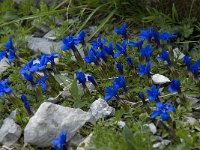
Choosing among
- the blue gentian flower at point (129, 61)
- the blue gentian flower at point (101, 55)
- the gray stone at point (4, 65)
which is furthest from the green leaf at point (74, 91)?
the gray stone at point (4, 65)

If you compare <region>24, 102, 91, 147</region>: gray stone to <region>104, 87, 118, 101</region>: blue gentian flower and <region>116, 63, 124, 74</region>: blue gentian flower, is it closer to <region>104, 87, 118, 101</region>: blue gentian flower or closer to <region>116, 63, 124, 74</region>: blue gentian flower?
<region>104, 87, 118, 101</region>: blue gentian flower

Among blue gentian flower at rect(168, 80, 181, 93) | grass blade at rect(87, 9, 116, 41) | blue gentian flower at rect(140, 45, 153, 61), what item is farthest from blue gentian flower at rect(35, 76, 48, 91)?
blue gentian flower at rect(168, 80, 181, 93)

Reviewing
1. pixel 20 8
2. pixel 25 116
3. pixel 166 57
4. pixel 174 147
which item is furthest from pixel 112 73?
pixel 20 8

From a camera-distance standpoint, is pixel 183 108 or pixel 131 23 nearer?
pixel 183 108

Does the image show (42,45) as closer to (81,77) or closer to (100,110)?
(81,77)

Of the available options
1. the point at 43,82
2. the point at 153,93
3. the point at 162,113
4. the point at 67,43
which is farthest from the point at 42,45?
the point at 162,113

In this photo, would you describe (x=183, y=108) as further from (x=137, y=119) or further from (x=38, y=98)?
(x=38, y=98)

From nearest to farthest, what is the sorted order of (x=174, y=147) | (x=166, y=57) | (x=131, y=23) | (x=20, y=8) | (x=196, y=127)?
(x=174, y=147) → (x=196, y=127) → (x=166, y=57) → (x=131, y=23) → (x=20, y=8)
